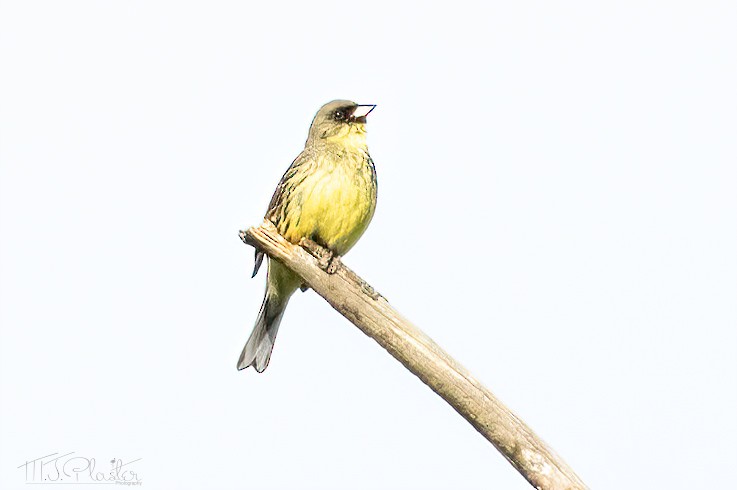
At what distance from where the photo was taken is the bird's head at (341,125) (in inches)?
334

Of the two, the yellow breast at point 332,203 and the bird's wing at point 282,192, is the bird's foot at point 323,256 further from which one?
the bird's wing at point 282,192

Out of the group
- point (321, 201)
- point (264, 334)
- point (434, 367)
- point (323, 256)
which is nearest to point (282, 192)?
point (321, 201)

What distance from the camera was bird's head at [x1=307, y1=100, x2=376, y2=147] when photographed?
8.48 m

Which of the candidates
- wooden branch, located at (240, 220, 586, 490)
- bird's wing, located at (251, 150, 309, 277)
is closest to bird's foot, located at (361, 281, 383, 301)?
wooden branch, located at (240, 220, 586, 490)

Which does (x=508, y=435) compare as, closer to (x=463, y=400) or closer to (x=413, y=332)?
(x=463, y=400)

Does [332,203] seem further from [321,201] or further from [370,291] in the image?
[370,291]

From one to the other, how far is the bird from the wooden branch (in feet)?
1.82

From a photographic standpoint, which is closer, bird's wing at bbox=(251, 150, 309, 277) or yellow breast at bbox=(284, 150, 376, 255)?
yellow breast at bbox=(284, 150, 376, 255)

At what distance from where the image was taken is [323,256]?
7.26 m

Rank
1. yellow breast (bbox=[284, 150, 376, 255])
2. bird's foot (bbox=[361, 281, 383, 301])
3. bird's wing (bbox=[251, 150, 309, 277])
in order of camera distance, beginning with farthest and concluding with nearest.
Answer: bird's wing (bbox=[251, 150, 309, 277]) → yellow breast (bbox=[284, 150, 376, 255]) → bird's foot (bbox=[361, 281, 383, 301])

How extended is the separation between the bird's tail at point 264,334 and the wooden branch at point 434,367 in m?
1.44

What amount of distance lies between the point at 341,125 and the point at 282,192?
80 centimetres

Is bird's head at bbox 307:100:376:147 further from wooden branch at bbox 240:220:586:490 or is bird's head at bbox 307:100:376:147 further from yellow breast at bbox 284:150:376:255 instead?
wooden branch at bbox 240:220:586:490

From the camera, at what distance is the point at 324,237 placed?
791 cm
